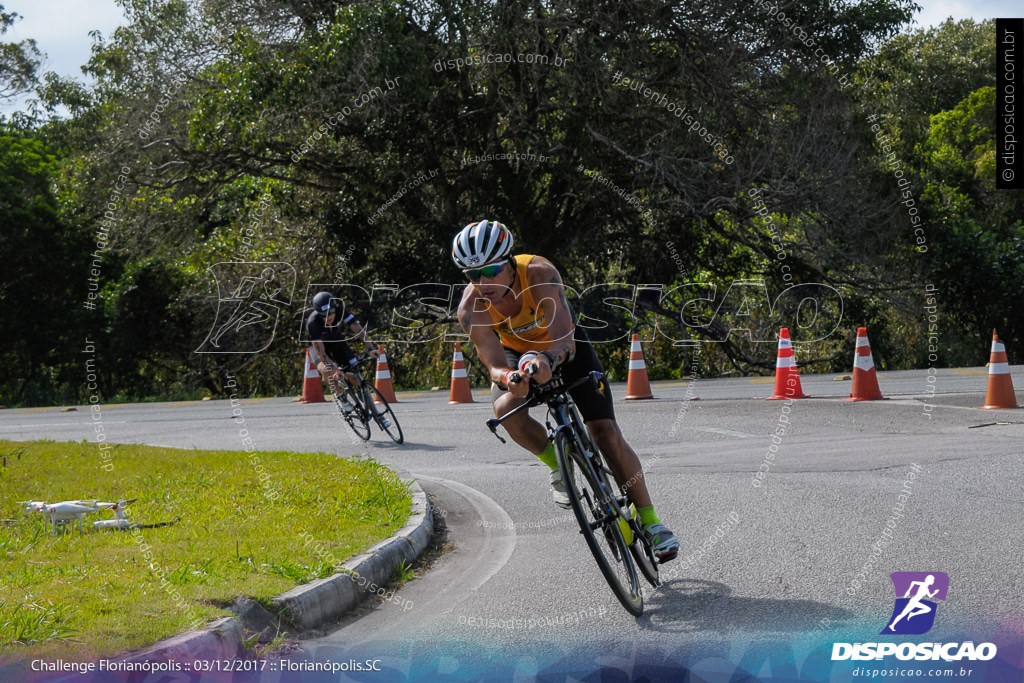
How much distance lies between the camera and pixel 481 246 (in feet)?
18.9

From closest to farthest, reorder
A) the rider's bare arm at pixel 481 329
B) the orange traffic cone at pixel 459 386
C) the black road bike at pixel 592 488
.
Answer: the black road bike at pixel 592 488
the rider's bare arm at pixel 481 329
the orange traffic cone at pixel 459 386

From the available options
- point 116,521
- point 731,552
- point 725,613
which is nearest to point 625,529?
point 725,613

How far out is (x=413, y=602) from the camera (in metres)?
6.15

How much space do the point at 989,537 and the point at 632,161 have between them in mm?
16531

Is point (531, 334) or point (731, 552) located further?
point (731, 552)

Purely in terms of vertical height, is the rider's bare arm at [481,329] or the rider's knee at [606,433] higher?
the rider's bare arm at [481,329]

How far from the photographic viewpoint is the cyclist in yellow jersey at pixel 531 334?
19.1ft

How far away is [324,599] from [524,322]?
1889mm

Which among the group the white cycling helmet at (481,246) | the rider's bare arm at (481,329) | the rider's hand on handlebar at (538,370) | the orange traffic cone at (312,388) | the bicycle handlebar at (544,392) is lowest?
the orange traffic cone at (312,388)

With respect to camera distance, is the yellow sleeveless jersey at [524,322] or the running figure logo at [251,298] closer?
the yellow sleeveless jersey at [524,322]

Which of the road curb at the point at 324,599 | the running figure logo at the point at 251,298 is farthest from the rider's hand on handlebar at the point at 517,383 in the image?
the running figure logo at the point at 251,298

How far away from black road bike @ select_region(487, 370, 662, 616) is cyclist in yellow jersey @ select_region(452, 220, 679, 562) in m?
0.10

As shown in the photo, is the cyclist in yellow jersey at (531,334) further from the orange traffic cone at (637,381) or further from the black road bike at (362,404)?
the orange traffic cone at (637,381)

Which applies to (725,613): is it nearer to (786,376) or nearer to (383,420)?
(383,420)
